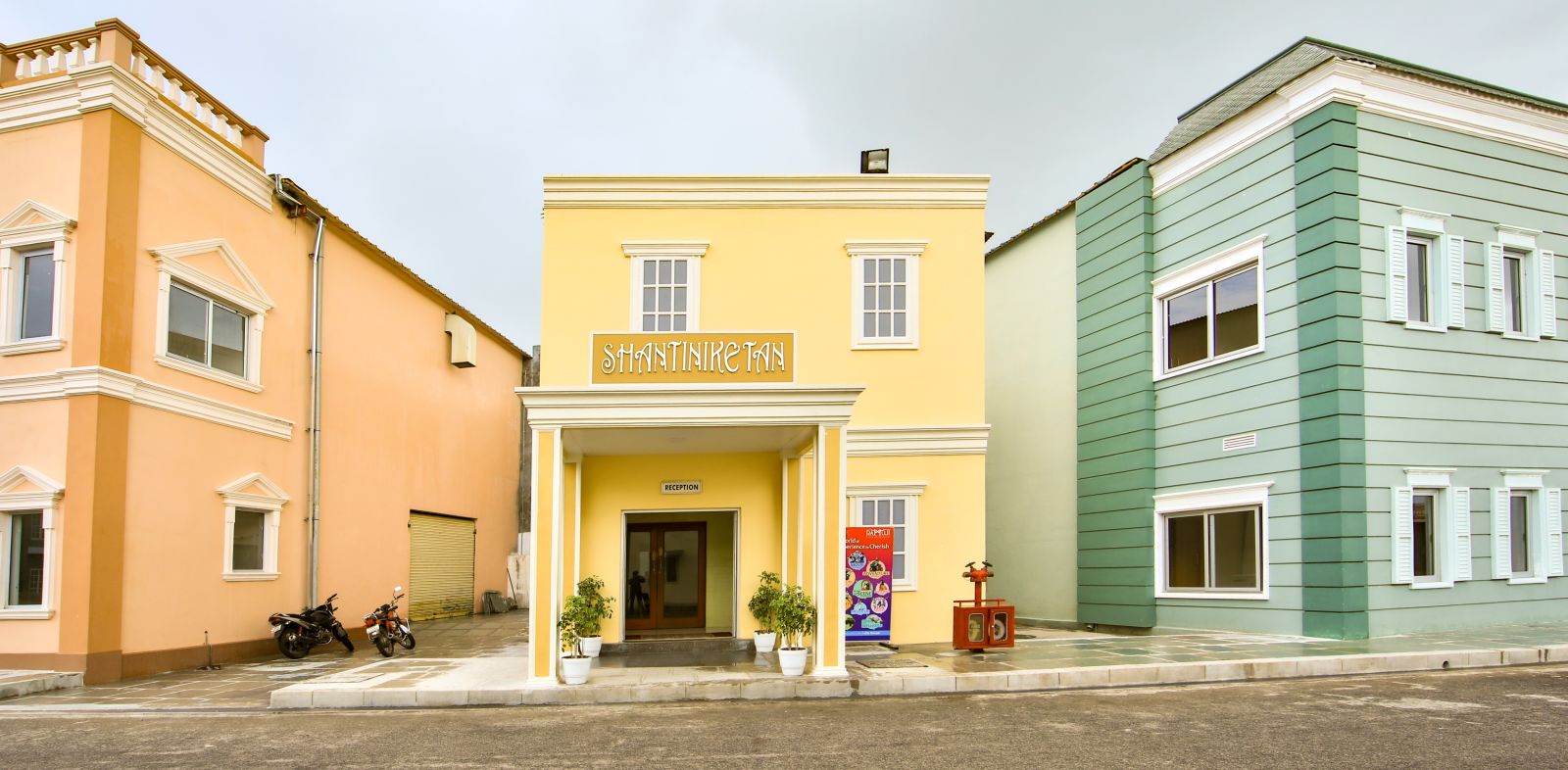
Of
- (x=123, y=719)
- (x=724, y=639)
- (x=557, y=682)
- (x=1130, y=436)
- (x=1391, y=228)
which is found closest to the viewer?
(x=123, y=719)

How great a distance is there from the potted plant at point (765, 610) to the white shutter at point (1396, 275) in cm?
873

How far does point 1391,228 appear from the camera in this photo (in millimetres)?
13766

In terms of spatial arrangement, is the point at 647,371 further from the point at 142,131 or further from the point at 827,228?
the point at 142,131

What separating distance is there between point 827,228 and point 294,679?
9523 mm

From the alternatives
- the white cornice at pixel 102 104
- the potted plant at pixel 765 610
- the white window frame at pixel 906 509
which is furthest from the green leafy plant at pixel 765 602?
the white cornice at pixel 102 104

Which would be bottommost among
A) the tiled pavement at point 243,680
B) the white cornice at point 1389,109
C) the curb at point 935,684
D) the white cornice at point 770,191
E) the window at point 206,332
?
the tiled pavement at point 243,680

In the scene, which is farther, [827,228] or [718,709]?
[827,228]

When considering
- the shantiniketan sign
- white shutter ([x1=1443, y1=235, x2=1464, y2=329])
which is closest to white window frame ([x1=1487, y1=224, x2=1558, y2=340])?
white shutter ([x1=1443, y1=235, x2=1464, y2=329])

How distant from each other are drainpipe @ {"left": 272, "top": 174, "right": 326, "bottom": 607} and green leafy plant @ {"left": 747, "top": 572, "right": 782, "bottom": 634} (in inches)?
308

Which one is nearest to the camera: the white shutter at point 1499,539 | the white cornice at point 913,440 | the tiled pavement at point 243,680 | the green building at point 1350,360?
the tiled pavement at point 243,680

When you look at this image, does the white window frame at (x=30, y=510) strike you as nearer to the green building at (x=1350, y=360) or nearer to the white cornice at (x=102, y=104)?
the white cornice at (x=102, y=104)

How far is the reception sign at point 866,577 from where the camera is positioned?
48.4ft

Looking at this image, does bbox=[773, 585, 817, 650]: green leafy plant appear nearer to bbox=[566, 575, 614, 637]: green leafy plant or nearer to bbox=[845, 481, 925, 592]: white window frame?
bbox=[566, 575, 614, 637]: green leafy plant

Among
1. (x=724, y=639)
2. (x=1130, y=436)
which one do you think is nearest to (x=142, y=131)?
(x=724, y=639)
